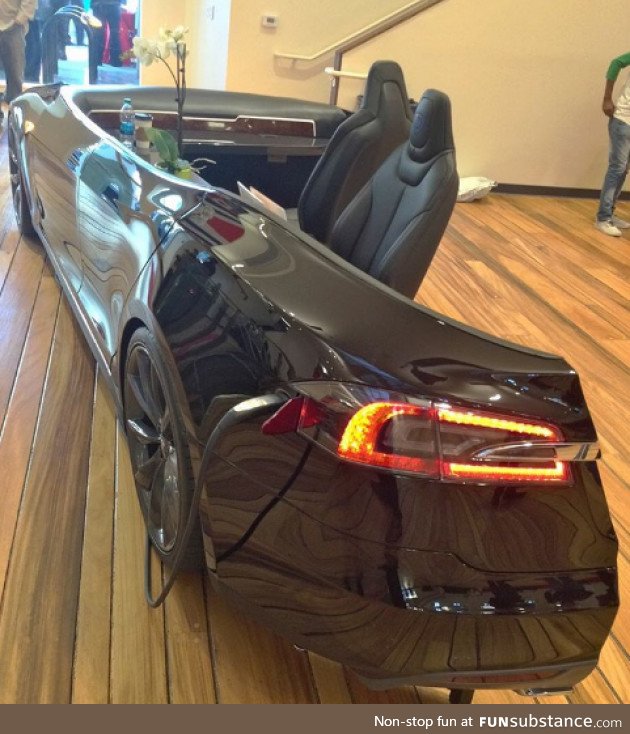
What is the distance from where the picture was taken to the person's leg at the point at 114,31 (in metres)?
6.97

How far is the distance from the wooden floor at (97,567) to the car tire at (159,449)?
0.38 ft

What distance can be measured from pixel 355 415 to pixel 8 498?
119cm

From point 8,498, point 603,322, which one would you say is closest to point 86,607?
point 8,498

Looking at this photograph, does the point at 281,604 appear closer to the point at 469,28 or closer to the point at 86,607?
the point at 86,607

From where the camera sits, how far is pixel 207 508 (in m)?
1.35

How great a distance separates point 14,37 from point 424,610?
5.89 m

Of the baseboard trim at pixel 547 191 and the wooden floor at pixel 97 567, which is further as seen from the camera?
the baseboard trim at pixel 547 191

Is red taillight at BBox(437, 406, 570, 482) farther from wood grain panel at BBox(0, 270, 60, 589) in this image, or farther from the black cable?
wood grain panel at BBox(0, 270, 60, 589)

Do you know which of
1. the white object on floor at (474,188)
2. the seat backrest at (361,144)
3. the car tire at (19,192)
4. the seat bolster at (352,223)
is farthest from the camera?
the white object on floor at (474,188)

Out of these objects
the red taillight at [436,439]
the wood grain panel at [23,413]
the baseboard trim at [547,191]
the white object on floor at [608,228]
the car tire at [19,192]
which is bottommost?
the wood grain panel at [23,413]

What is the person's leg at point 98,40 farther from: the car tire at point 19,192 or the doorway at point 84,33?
the car tire at point 19,192

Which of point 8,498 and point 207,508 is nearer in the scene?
point 207,508

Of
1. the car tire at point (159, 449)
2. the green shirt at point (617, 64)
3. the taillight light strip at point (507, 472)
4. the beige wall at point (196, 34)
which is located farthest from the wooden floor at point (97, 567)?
the beige wall at point (196, 34)

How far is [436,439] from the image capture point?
1.08 metres
